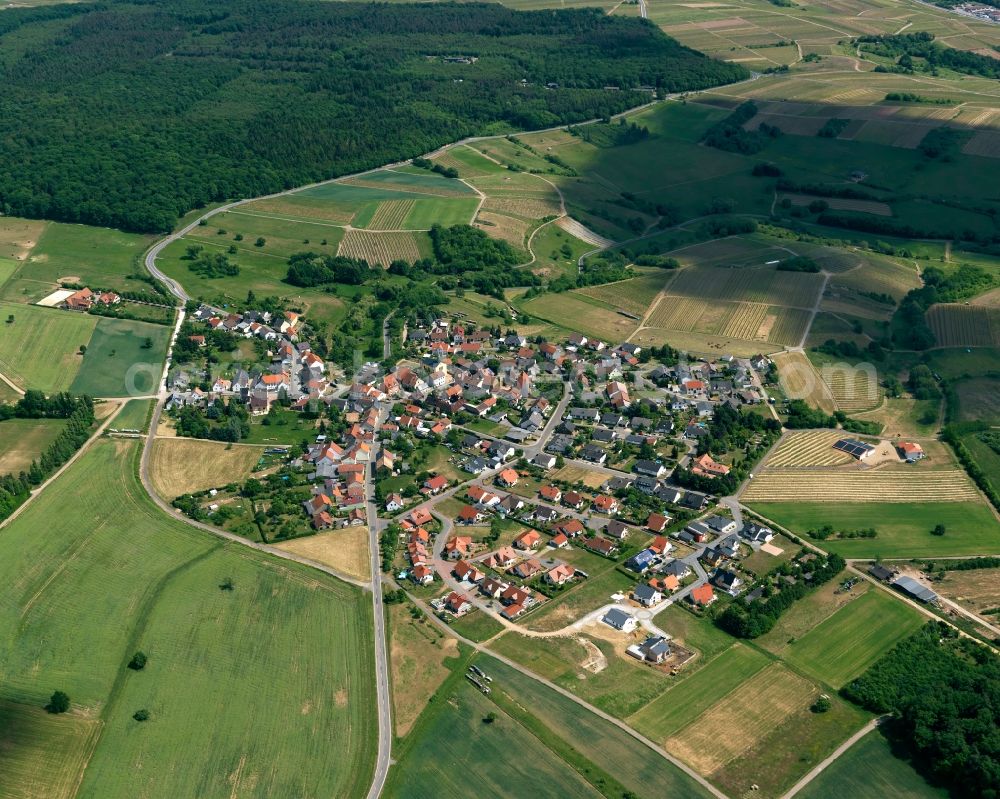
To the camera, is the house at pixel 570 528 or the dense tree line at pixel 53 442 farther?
the dense tree line at pixel 53 442

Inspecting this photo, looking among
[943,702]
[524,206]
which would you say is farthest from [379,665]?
[524,206]

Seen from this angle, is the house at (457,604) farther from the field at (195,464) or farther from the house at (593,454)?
the field at (195,464)

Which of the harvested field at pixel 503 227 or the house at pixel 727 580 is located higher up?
the harvested field at pixel 503 227

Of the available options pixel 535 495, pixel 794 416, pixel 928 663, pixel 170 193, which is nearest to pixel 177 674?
pixel 535 495

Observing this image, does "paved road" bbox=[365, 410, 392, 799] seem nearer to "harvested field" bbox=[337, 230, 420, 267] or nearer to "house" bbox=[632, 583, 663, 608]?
"house" bbox=[632, 583, 663, 608]


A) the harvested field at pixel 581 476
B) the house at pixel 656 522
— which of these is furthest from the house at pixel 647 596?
the harvested field at pixel 581 476

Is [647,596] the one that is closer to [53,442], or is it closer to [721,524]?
[721,524]

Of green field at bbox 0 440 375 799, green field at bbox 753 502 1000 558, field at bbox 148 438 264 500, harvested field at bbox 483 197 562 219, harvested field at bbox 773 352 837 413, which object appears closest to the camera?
green field at bbox 0 440 375 799

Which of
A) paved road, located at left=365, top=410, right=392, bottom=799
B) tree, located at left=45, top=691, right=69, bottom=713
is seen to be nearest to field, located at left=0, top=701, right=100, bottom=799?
tree, located at left=45, top=691, right=69, bottom=713
